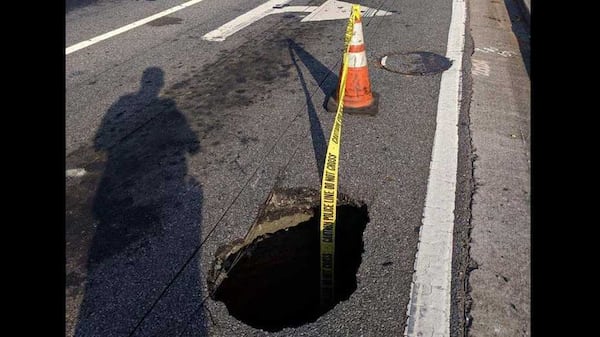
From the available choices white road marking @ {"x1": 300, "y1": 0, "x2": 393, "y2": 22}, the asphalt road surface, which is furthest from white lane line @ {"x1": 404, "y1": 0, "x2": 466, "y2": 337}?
white road marking @ {"x1": 300, "y1": 0, "x2": 393, "y2": 22}

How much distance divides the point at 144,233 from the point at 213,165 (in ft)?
2.98

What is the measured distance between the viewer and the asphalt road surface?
2502 mm

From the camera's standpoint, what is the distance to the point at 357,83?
14.8 feet

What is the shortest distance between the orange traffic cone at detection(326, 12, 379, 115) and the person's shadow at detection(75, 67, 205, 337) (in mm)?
1525

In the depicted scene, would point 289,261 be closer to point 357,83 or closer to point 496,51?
point 357,83

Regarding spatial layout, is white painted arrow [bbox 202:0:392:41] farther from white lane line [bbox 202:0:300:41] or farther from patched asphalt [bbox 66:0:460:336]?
patched asphalt [bbox 66:0:460:336]

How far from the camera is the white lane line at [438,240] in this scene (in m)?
2.38

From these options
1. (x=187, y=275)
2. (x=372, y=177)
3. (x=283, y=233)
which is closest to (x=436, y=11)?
(x=372, y=177)

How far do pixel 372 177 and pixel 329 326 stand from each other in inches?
56.6

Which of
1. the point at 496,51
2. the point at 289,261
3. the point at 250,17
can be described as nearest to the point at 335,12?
the point at 250,17

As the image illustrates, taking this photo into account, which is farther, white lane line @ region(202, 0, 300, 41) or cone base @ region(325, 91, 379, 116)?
white lane line @ region(202, 0, 300, 41)

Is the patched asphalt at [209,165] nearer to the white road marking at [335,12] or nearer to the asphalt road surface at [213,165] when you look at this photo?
the asphalt road surface at [213,165]

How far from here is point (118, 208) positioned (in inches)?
131

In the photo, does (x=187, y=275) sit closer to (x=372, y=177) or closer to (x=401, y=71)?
(x=372, y=177)
